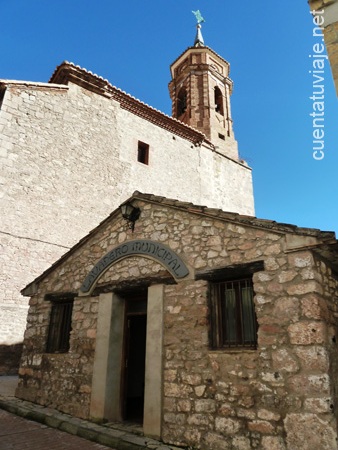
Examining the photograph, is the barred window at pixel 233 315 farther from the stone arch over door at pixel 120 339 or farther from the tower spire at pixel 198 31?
the tower spire at pixel 198 31

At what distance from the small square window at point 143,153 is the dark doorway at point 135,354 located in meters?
9.71

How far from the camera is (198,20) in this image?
27.1 metres

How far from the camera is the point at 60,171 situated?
12.2 m

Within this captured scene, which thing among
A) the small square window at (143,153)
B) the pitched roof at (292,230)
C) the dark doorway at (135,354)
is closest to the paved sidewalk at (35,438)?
the dark doorway at (135,354)

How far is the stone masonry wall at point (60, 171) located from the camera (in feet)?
34.1

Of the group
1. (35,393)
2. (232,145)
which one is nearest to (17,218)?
(35,393)

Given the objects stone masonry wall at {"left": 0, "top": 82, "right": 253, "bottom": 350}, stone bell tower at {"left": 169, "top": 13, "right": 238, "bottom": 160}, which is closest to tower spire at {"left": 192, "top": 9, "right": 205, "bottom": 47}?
stone bell tower at {"left": 169, "top": 13, "right": 238, "bottom": 160}

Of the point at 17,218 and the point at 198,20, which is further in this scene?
the point at 198,20

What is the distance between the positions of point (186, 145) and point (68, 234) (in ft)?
29.4

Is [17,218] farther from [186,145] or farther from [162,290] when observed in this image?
[186,145]

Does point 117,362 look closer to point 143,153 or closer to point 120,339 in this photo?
point 120,339

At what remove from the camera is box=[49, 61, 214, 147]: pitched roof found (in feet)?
44.3

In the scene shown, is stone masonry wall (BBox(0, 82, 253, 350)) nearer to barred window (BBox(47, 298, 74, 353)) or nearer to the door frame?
barred window (BBox(47, 298, 74, 353))

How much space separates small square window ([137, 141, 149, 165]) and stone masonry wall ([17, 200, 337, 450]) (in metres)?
10.1
